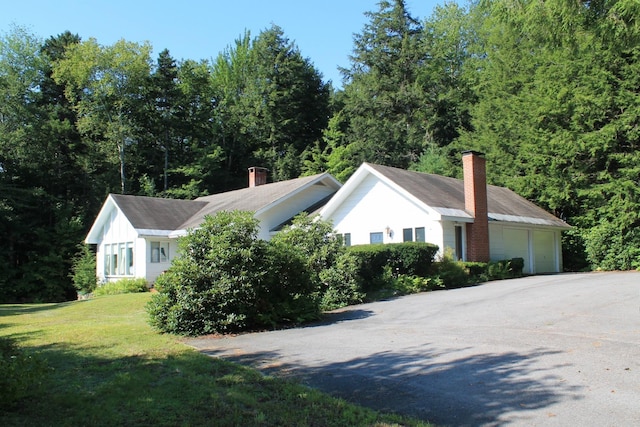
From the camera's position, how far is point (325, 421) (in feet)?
17.1

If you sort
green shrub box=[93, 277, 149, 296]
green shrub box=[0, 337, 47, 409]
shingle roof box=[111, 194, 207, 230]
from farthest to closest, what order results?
shingle roof box=[111, 194, 207, 230], green shrub box=[93, 277, 149, 296], green shrub box=[0, 337, 47, 409]

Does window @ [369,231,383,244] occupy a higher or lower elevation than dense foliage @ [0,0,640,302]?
lower

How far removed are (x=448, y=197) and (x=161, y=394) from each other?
63.9ft

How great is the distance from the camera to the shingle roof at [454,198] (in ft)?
72.4

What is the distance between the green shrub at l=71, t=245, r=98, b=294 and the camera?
3152 cm

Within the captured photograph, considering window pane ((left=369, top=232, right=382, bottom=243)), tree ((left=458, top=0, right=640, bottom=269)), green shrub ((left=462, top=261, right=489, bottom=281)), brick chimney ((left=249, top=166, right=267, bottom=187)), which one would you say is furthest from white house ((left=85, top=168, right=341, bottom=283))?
tree ((left=458, top=0, right=640, bottom=269))

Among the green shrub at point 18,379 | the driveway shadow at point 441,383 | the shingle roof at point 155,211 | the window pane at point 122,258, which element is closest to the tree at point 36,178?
the window pane at point 122,258

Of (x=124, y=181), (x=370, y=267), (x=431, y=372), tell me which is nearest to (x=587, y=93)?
(x=370, y=267)

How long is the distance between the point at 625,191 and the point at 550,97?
7.00m

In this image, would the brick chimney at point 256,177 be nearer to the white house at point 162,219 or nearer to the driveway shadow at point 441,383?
the white house at point 162,219

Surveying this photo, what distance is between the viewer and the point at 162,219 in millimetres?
29047

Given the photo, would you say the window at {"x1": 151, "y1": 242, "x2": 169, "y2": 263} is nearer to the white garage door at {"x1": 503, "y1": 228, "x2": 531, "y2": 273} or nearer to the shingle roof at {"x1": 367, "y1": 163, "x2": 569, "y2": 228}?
the shingle roof at {"x1": 367, "y1": 163, "x2": 569, "y2": 228}

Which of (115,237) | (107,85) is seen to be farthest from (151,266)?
(107,85)

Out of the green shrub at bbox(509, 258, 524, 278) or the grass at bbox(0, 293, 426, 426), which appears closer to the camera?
the grass at bbox(0, 293, 426, 426)
